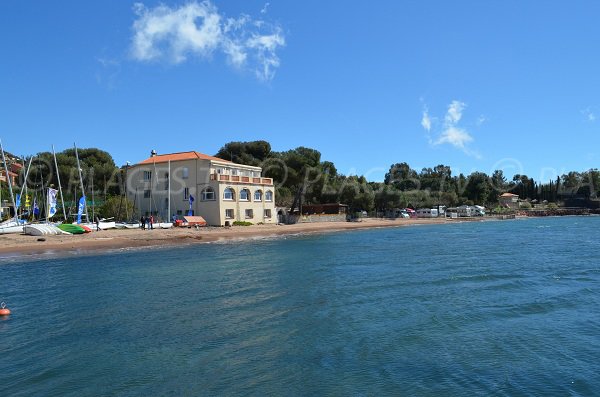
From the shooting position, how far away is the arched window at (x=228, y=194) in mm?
63562

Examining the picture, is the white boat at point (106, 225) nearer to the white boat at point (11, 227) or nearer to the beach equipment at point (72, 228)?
the beach equipment at point (72, 228)

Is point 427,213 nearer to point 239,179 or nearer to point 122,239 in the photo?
point 239,179

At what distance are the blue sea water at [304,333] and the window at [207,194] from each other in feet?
127

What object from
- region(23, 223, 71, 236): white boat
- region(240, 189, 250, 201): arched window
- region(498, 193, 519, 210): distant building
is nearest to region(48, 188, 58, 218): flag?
region(23, 223, 71, 236): white boat

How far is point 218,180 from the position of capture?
6244cm

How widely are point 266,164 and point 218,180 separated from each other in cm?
2542

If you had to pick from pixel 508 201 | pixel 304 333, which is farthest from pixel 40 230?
pixel 508 201

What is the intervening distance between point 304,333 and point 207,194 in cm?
5218

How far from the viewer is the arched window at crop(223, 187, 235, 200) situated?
63.6 metres

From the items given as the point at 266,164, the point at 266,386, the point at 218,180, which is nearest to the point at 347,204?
the point at 266,164

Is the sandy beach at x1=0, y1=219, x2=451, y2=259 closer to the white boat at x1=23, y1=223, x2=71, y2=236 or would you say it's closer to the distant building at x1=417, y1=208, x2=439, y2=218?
the white boat at x1=23, y1=223, x2=71, y2=236

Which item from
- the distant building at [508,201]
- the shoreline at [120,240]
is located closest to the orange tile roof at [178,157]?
the shoreline at [120,240]

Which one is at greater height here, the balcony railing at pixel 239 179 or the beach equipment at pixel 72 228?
the balcony railing at pixel 239 179

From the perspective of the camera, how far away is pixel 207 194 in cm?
6331
